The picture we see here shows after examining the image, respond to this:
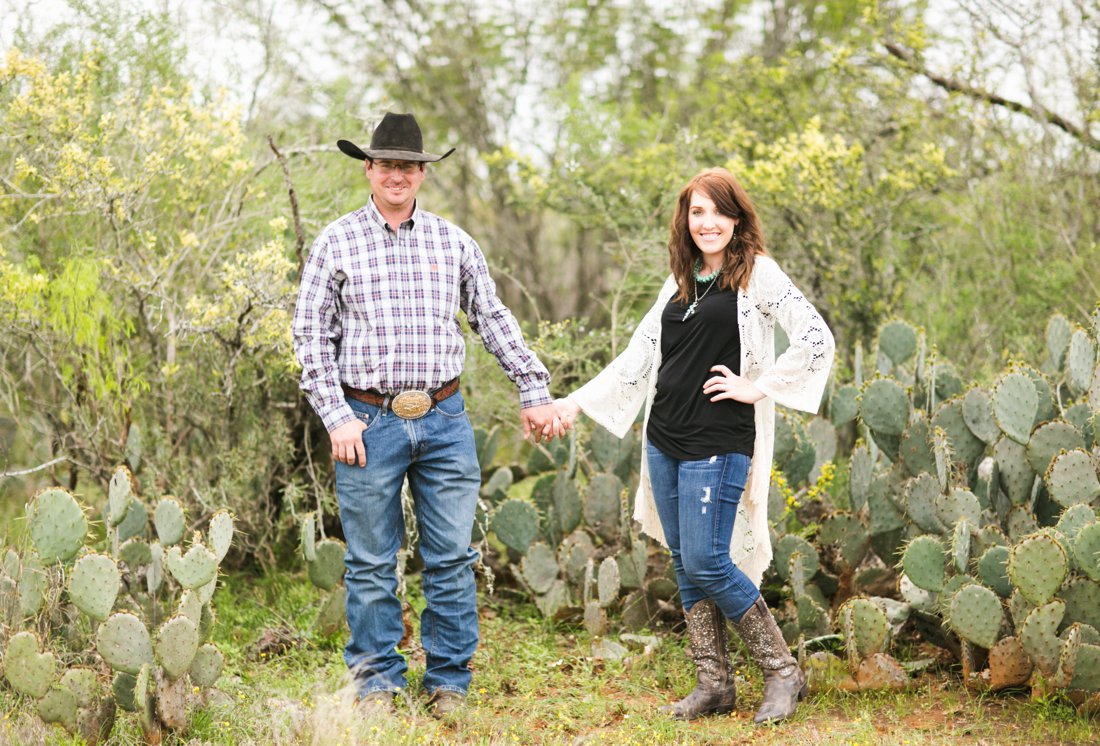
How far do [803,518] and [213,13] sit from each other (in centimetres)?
493

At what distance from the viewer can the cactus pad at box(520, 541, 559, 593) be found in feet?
16.2

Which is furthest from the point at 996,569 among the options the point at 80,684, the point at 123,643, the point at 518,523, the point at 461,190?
the point at 461,190

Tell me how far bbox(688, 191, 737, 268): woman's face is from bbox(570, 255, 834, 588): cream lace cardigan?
144 millimetres

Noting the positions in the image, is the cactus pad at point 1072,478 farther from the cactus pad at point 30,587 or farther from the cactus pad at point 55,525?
the cactus pad at point 30,587

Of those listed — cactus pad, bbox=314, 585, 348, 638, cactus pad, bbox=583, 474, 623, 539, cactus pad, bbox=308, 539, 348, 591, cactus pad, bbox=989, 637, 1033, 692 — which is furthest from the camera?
cactus pad, bbox=583, 474, 623, 539

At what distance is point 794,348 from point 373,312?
1395mm

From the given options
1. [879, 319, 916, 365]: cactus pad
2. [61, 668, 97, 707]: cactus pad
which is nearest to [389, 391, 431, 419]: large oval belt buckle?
[61, 668, 97, 707]: cactus pad

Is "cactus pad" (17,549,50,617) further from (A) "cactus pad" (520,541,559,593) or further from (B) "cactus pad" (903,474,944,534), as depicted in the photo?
(B) "cactus pad" (903,474,944,534)

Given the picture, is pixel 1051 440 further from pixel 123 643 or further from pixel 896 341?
pixel 123 643

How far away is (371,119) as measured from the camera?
566 centimetres

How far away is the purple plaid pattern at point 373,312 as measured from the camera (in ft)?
12.2

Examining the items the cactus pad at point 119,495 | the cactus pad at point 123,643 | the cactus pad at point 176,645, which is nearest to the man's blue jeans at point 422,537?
the cactus pad at point 176,645

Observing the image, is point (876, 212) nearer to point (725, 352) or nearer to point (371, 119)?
point (371, 119)

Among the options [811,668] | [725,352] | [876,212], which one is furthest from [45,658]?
[876,212]
